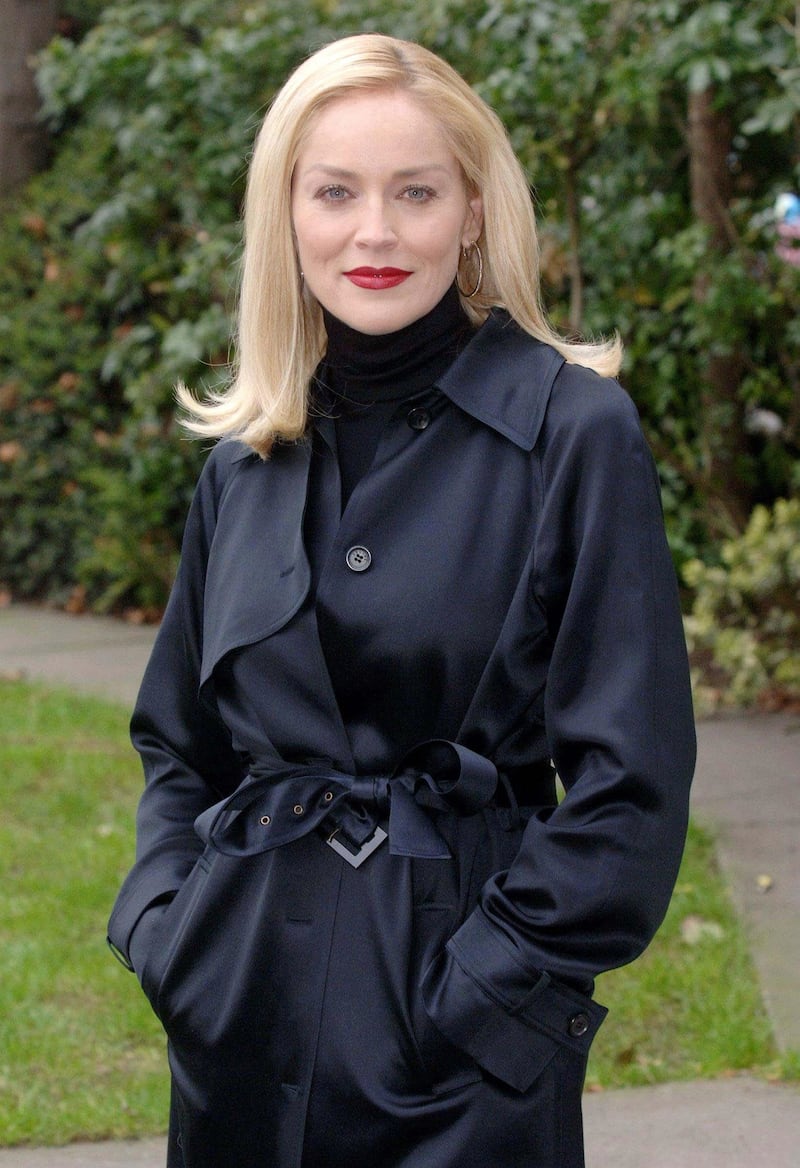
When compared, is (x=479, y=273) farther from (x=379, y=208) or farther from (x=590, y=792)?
(x=590, y=792)

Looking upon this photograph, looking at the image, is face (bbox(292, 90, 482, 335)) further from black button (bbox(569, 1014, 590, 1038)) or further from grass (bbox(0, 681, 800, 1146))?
grass (bbox(0, 681, 800, 1146))

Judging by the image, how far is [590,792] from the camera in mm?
1825

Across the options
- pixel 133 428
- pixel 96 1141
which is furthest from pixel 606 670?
pixel 133 428

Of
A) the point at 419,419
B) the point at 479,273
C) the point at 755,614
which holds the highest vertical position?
the point at 479,273

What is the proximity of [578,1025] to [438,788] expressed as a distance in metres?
Answer: 0.33

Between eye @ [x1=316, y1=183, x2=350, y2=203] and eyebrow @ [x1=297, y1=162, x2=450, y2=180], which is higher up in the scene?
eyebrow @ [x1=297, y1=162, x2=450, y2=180]

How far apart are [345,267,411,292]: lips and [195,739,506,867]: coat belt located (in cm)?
60

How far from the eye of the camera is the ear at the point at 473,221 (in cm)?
220

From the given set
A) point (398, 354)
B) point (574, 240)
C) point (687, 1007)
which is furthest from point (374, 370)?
point (574, 240)

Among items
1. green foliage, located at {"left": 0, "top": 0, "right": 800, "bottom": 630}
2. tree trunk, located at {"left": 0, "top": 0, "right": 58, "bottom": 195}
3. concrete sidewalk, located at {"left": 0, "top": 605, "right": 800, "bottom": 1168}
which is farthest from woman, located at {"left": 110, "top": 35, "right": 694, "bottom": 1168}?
tree trunk, located at {"left": 0, "top": 0, "right": 58, "bottom": 195}

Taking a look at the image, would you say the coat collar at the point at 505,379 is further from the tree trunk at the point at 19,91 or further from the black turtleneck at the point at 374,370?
the tree trunk at the point at 19,91

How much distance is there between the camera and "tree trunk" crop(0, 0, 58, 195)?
9297mm

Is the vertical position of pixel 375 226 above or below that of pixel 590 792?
above

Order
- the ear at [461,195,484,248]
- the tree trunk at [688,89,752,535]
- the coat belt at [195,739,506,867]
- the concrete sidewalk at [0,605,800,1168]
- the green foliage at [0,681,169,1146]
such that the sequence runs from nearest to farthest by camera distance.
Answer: the coat belt at [195,739,506,867] < the ear at [461,195,484,248] < the concrete sidewalk at [0,605,800,1168] < the green foliage at [0,681,169,1146] < the tree trunk at [688,89,752,535]
